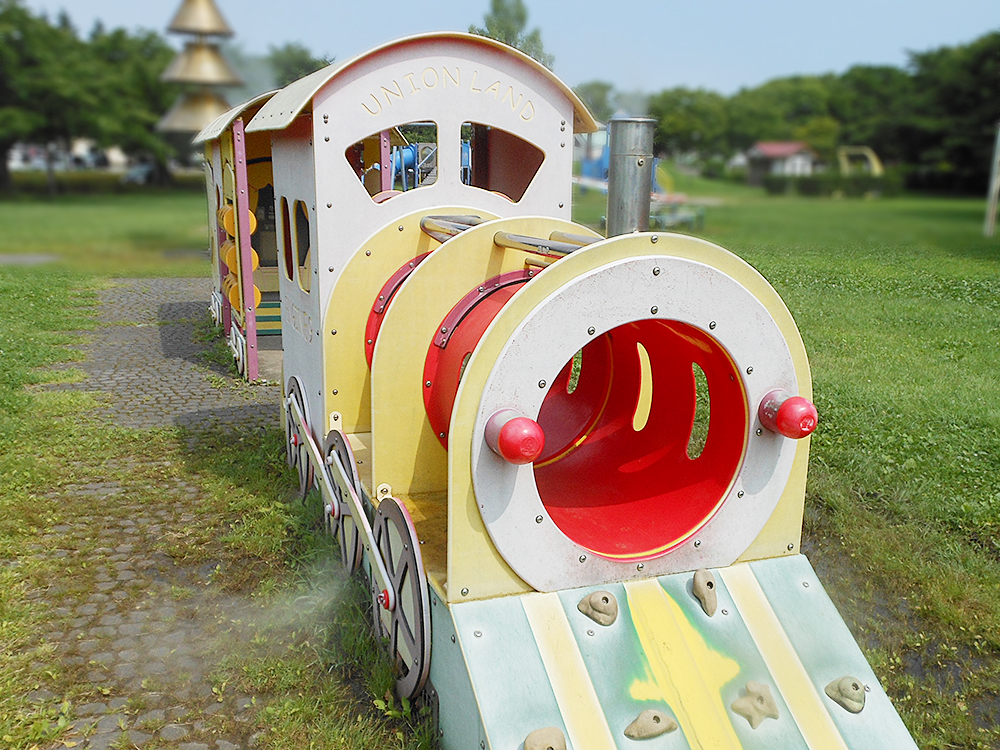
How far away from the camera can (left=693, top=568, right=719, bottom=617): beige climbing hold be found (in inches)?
116

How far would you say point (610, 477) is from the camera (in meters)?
3.68

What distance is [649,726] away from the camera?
262 centimetres

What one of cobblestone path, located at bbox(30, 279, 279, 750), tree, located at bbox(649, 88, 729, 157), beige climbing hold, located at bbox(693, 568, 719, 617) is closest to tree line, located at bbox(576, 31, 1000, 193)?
beige climbing hold, located at bbox(693, 568, 719, 617)

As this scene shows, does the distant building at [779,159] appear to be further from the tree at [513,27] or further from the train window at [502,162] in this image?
the train window at [502,162]

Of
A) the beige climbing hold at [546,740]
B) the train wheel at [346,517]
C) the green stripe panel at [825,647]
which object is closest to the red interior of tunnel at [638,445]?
the green stripe panel at [825,647]

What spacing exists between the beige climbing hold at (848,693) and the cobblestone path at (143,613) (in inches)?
79.5

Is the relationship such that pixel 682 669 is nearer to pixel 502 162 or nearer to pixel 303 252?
pixel 502 162

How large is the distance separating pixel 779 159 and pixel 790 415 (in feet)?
122

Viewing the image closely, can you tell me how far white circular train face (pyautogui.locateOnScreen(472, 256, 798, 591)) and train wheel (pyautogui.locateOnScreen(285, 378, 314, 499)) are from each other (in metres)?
1.70

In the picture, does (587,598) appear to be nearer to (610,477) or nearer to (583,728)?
(583,728)

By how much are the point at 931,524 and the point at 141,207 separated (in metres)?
4.25

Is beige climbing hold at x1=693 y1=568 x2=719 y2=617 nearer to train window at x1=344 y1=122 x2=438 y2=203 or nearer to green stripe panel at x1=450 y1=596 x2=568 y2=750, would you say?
green stripe panel at x1=450 y1=596 x2=568 y2=750

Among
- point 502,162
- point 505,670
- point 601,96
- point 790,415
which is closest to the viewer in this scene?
point 505,670

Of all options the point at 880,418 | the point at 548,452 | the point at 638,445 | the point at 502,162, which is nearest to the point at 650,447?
the point at 638,445
